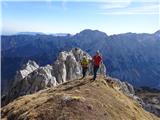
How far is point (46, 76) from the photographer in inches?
4562

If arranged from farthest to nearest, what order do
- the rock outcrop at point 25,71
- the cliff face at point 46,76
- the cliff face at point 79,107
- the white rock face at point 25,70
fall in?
the white rock face at point 25,70
the rock outcrop at point 25,71
the cliff face at point 46,76
the cliff face at point 79,107

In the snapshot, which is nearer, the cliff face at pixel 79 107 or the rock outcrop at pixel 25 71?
the cliff face at pixel 79 107

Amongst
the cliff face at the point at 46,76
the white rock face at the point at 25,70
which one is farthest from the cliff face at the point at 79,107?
the white rock face at the point at 25,70

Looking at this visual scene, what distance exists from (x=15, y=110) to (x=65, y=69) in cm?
9269

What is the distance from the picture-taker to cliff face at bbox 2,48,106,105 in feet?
373

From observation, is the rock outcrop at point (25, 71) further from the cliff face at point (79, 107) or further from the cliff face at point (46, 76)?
the cliff face at point (79, 107)

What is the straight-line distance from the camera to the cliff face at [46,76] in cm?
11381

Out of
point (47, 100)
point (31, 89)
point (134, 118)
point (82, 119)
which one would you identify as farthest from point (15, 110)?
point (31, 89)

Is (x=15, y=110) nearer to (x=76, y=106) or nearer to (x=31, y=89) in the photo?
(x=76, y=106)

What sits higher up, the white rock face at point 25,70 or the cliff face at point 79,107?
the cliff face at point 79,107

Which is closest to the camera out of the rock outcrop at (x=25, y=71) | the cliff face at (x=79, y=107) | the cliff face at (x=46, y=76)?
the cliff face at (x=79, y=107)

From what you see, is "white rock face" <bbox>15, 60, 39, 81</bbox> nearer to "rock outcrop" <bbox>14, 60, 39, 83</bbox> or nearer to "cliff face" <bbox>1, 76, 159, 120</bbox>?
"rock outcrop" <bbox>14, 60, 39, 83</bbox>

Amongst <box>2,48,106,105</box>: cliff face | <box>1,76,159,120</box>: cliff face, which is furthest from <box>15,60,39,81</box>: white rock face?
<box>1,76,159,120</box>: cliff face

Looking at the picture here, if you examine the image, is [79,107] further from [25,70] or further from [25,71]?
[25,70]
